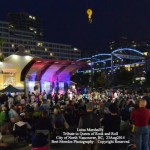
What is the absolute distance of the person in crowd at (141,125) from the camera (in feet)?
32.2

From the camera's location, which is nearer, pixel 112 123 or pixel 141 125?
pixel 112 123

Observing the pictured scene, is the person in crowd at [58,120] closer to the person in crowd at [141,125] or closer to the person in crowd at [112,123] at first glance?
the person in crowd at [141,125]

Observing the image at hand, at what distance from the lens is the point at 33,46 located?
15350 centimetres

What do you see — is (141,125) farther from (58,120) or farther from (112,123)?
(58,120)

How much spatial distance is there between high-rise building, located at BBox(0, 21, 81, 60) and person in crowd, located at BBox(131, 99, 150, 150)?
398 ft

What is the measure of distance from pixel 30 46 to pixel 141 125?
143112 mm

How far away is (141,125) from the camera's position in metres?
9.88

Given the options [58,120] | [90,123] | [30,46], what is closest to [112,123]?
[90,123]

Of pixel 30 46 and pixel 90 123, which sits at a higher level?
pixel 30 46

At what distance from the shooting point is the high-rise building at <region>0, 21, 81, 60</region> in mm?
140625

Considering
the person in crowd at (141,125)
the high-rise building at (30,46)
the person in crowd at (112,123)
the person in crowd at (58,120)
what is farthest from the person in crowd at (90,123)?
the high-rise building at (30,46)

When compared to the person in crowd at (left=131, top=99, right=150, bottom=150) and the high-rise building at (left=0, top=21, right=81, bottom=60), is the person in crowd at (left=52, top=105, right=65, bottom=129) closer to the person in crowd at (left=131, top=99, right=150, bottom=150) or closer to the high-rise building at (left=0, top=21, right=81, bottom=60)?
the person in crowd at (left=131, top=99, right=150, bottom=150)

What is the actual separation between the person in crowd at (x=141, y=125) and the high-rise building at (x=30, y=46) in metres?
121

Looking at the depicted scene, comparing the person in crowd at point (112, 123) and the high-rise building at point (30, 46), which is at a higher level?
the high-rise building at point (30, 46)
